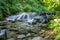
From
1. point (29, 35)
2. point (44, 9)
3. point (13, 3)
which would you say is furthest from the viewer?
point (44, 9)

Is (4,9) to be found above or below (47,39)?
above

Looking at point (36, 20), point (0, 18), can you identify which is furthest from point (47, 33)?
point (0, 18)

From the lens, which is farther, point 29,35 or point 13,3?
point 13,3

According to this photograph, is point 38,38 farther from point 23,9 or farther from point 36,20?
point 23,9

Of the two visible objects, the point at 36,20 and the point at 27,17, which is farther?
the point at 27,17

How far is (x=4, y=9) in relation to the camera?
12.6 m

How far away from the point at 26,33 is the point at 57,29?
1360mm

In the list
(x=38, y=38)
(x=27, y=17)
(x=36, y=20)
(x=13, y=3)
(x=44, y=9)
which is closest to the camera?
(x=38, y=38)

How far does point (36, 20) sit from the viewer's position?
10.4 m

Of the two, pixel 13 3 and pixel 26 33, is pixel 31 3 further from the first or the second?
pixel 26 33

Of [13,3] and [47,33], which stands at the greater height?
[13,3]

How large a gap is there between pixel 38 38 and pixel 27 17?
5255 millimetres

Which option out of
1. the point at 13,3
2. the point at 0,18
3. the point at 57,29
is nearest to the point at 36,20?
the point at 0,18

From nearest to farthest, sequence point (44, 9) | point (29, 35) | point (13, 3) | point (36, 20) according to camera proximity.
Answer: point (29, 35)
point (36, 20)
point (13, 3)
point (44, 9)
